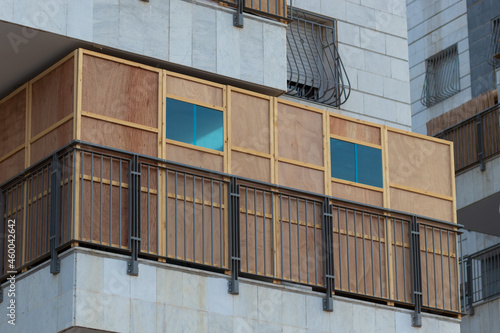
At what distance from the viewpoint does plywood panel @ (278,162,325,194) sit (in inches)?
843

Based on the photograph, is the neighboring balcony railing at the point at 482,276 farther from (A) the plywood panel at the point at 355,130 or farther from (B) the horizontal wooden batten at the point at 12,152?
(B) the horizontal wooden batten at the point at 12,152

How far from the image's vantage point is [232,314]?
19.9m

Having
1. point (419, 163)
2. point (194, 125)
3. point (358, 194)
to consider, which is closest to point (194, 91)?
point (194, 125)

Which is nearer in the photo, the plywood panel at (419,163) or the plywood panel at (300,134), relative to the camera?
the plywood panel at (300,134)

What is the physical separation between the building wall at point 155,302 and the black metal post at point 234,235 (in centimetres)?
13

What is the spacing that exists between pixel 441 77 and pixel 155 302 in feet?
75.7

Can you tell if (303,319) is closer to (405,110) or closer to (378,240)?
(378,240)

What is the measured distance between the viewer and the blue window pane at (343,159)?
22.1m

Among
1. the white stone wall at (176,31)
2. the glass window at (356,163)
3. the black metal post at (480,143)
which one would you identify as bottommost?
the glass window at (356,163)

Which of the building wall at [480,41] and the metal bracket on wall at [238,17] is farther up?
the building wall at [480,41]

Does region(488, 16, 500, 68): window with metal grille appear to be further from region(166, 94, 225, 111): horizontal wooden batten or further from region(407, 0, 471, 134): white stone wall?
region(166, 94, 225, 111): horizontal wooden batten

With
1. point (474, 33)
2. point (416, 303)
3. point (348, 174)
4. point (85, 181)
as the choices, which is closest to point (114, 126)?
point (85, 181)

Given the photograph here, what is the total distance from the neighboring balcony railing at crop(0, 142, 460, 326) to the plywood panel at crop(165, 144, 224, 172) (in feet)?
0.77

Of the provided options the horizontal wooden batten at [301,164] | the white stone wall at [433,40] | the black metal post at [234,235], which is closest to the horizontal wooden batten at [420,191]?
the horizontal wooden batten at [301,164]
